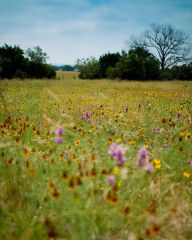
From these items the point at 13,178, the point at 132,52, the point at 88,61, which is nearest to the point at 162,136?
the point at 13,178

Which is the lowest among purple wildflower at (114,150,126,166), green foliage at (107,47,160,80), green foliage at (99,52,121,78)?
purple wildflower at (114,150,126,166)

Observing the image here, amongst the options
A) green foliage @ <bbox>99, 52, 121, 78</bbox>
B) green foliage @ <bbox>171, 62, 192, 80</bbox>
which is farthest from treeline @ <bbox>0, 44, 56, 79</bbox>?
green foliage @ <bbox>171, 62, 192, 80</bbox>

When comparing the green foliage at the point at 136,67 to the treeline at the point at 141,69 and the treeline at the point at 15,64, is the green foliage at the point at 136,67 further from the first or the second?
the treeline at the point at 15,64

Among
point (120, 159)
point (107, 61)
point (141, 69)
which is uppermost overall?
point (107, 61)

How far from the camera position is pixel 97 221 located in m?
1.43

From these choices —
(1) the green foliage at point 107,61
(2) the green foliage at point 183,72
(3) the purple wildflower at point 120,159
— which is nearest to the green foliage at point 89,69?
(1) the green foliage at point 107,61

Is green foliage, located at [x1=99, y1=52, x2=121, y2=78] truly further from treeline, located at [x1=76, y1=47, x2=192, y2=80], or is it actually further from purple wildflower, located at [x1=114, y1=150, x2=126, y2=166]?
purple wildflower, located at [x1=114, y1=150, x2=126, y2=166]

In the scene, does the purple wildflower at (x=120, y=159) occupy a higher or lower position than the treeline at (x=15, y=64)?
lower

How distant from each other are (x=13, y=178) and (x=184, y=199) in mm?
1923

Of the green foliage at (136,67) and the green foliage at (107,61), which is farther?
the green foliage at (107,61)

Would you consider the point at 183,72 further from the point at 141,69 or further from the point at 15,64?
the point at 15,64

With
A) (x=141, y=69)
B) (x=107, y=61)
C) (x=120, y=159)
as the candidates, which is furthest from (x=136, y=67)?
(x=120, y=159)

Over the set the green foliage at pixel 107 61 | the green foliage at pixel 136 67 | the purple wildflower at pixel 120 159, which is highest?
the green foliage at pixel 107 61

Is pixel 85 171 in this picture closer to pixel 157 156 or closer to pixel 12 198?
pixel 12 198
